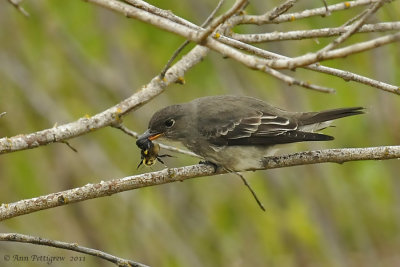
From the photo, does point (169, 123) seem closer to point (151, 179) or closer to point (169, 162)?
point (151, 179)

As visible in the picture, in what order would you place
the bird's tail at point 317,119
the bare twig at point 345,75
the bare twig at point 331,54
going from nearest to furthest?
the bare twig at point 331,54 < the bare twig at point 345,75 < the bird's tail at point 317,119

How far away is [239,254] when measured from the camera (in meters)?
10.5

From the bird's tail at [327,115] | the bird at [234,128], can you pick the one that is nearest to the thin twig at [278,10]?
the bird's tail at [327,115]

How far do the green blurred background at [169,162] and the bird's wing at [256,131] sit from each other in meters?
2.45

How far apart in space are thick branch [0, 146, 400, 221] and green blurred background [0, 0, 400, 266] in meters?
3.70

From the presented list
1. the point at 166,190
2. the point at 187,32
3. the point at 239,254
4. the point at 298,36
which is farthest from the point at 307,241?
the point at 187,32

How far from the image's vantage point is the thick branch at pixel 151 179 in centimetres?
427

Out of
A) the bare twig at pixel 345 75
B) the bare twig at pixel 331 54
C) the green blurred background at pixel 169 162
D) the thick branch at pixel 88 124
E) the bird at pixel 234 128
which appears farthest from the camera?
the green blurred background at pixel 169 162

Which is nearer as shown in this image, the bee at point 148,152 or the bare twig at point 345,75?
the bare twig at point 345,75

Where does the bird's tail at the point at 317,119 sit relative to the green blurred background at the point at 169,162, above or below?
below

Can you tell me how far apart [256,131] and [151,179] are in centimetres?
184

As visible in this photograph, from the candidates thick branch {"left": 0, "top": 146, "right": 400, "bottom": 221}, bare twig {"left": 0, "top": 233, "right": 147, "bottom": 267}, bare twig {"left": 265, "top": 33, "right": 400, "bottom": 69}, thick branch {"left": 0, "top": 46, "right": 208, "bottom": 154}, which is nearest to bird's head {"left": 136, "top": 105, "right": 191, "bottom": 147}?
thick branch {"left": 0, "top": 146, "right": 400, "bottom": 221}

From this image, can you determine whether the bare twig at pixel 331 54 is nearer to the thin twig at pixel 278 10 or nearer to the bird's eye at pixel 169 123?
the thin twig at pixel 278 10

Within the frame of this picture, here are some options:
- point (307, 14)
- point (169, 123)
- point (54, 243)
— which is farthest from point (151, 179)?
point (169, 123)
